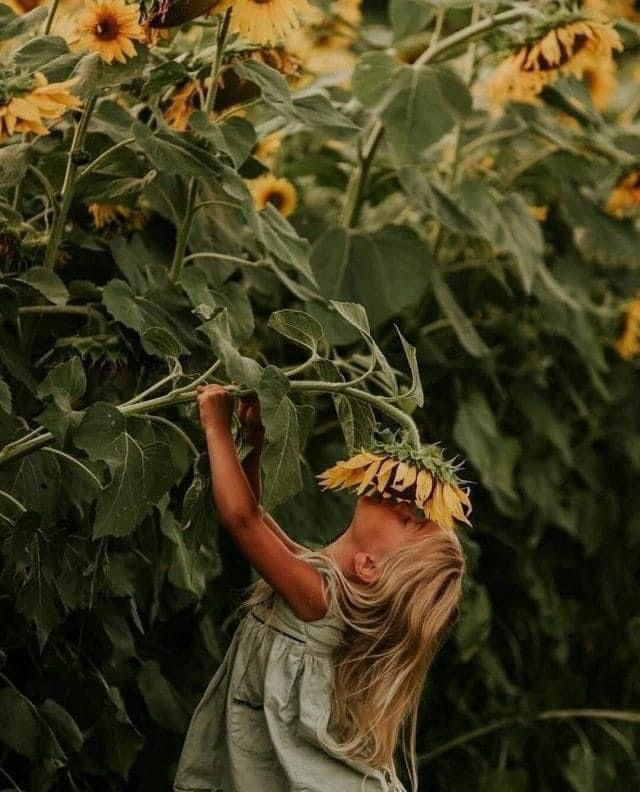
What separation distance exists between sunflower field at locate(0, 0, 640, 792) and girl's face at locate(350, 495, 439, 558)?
0.23 feet

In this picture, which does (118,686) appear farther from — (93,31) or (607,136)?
(607,136)

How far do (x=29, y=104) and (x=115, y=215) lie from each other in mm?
375

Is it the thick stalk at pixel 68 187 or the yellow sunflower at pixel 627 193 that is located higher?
the thick stalk at pixel 68 187

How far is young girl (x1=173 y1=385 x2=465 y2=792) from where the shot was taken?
3.80 ft

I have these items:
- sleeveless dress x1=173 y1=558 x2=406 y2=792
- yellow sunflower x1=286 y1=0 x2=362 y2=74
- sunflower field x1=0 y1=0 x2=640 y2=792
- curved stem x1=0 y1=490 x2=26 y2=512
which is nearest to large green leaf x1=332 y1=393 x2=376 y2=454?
sunflower field x1=0 y1=0 x2=640 y2=792

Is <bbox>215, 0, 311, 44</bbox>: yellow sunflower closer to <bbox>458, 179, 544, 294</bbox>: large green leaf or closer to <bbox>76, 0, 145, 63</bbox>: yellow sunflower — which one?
<bbox>76, 0, 145, 63</bbox>: yellow sunflower

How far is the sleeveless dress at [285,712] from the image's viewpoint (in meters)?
1.16

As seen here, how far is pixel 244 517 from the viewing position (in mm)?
1119

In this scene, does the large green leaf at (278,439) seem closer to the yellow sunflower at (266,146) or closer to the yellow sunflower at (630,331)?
the yellow sunflower at (266,146)

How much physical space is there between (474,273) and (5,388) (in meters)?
1.02

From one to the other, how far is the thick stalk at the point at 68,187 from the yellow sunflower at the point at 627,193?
0.99 meters

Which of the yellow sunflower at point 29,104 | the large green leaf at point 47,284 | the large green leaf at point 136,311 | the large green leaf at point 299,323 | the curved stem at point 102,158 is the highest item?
the yellow sunflower at point 29,104

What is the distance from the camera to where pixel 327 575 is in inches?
46.3

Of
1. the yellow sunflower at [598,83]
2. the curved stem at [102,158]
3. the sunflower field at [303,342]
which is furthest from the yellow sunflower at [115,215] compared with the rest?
the yellow sunflower at [598,83]
